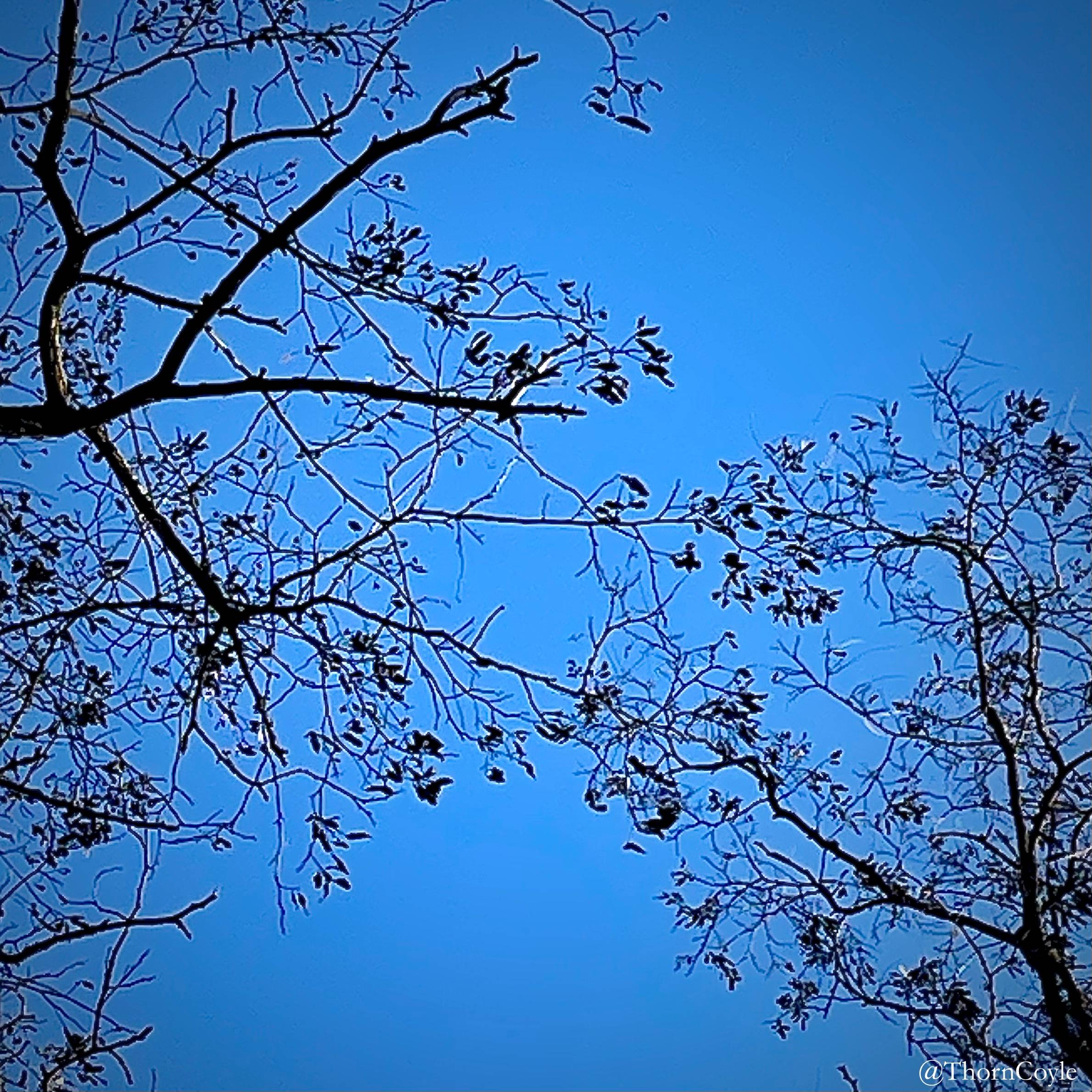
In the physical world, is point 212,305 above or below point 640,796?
above

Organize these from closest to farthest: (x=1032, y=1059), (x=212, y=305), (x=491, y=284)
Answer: (x=212, y=305), (x=491, y=284), (x=1032, y=1059)

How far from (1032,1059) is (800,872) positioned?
0.97 meters

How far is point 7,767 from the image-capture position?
117 inches

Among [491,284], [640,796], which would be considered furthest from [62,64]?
[640,796]

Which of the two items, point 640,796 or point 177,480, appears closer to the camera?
point 640,796

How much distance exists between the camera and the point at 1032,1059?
11.1 feet

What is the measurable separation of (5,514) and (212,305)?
1.20 metres

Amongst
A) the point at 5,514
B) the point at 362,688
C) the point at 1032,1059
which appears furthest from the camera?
the point at 1032,1059

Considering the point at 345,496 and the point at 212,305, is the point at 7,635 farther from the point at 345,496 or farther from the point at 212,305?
the point at 212,305

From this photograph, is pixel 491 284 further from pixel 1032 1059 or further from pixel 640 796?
pixel 1032 1059

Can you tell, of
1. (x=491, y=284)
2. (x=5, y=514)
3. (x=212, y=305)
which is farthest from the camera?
(x=5, y=514)

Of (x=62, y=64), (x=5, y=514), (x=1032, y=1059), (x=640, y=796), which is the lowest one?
(x=1032, y=1059)

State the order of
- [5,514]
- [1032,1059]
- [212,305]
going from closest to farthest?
[212,305] < [5,514] < [1032,1059]

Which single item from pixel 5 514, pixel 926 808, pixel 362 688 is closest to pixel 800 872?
pixel 926 808
